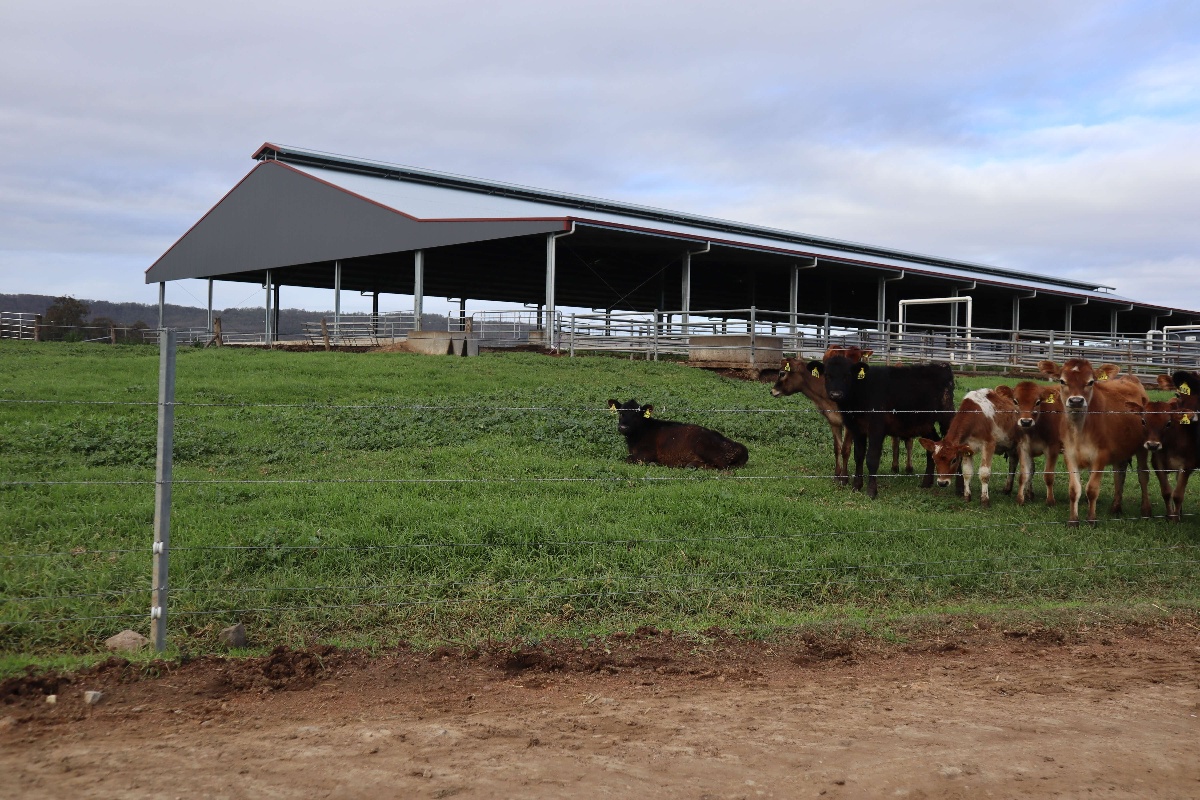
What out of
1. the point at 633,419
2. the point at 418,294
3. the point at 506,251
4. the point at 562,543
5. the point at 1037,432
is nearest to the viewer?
the point at 562,543

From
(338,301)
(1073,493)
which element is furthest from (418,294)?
(1073,493)

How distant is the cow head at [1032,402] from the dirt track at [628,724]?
4.09 metres

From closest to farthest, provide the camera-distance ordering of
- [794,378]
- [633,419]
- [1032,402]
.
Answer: [1032,402], [633,419], [794,378]

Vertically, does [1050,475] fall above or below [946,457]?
below

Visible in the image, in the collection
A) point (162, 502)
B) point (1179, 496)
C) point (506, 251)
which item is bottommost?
point (1179, 496)

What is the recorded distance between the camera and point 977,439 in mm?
10414

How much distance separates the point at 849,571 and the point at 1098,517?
4.03 m

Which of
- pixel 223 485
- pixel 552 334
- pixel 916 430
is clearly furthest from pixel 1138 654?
pixel 552 334

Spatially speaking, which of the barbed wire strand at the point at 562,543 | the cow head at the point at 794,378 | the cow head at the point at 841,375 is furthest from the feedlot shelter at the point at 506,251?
the barbed wire strand at the point at 562,543

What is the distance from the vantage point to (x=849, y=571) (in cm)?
748

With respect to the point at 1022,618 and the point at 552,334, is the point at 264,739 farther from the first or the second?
the point at 552,334

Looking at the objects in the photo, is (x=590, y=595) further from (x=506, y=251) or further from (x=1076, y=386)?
(x=506, y=251)

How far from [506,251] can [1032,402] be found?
83.2 feet

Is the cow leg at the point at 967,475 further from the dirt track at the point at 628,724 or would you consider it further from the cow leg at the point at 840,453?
the dirt track at the point at 628,724
